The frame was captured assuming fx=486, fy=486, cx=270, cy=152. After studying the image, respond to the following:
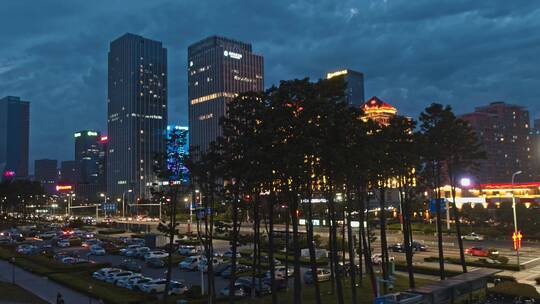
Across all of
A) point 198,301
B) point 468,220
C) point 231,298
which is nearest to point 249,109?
point 231,298

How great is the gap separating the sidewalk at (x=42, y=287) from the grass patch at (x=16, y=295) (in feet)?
3.13

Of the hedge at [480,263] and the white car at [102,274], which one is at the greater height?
the white car at [102,274]

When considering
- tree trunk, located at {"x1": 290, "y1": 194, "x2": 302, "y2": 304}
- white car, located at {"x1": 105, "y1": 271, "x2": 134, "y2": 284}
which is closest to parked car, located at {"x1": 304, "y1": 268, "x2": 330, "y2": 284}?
white car, located at {"x1": 105, "y1": 271, "x2": 134, "y2": 284}

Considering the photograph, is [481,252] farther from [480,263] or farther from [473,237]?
[473,237]

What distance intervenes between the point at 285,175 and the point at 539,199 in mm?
127839

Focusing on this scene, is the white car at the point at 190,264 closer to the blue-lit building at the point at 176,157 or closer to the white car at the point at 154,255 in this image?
the white car at the point at 154,255

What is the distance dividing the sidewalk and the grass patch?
0.95 meters

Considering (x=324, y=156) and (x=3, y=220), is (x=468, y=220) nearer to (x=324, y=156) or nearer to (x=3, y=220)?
(x=324, y=156)

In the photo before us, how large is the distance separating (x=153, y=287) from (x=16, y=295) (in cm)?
1303

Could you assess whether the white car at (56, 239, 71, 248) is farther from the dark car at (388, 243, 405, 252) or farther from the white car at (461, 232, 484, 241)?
the white car at (461, 232, 484, 241)

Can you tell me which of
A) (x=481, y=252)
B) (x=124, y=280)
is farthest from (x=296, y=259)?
(x=481, y=252)

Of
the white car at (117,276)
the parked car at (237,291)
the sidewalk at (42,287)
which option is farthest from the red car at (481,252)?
the sidewalk at (42,287)

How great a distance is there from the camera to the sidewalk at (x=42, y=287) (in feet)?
153

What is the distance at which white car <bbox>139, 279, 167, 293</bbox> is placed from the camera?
160 feet
